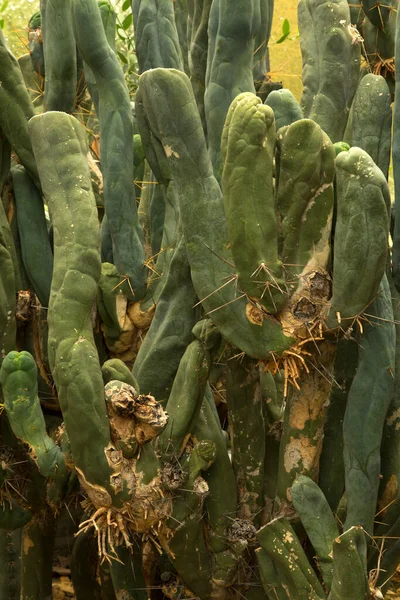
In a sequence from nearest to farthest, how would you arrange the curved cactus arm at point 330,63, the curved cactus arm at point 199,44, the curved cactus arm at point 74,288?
1. the curved cactus arm at point 74,288
2. the curved cactus arm at point 330,63
3. the curved cactus arm at point 199,44

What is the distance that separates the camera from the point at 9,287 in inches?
113

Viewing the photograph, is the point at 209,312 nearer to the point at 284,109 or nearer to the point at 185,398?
the point at 185,398

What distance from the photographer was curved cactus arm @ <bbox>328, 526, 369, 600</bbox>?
2283 millimetres

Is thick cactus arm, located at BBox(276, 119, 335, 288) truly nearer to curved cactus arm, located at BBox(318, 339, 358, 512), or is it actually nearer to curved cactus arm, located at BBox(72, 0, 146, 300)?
curved cactus arm, located at BBox(318, 339, 358, 512)

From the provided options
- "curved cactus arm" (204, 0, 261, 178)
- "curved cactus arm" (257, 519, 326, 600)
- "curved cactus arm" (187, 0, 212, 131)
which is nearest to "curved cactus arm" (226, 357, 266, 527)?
"curved cactus arm" (257, 519, 326, 600)

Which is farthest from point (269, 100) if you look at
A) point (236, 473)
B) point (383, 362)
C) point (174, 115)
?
point (236, 473)

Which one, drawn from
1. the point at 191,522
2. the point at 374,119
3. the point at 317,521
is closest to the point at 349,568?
the point at 317,521

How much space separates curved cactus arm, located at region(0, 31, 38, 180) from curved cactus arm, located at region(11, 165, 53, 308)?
85mm

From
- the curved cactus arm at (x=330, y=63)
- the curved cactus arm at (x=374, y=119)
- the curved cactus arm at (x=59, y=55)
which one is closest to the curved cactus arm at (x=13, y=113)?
the curved cactus arm at (x=59, y=55)

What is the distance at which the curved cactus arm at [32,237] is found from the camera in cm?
298

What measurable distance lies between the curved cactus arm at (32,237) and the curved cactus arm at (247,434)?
2.17 feet

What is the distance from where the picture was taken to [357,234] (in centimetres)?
230

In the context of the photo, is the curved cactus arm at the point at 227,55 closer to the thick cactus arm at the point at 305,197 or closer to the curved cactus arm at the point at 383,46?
the thick cactus arm at the point at 305,197

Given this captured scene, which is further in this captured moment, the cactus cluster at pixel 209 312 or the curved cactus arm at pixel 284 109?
the curved cactus arm at pixel 284 109
